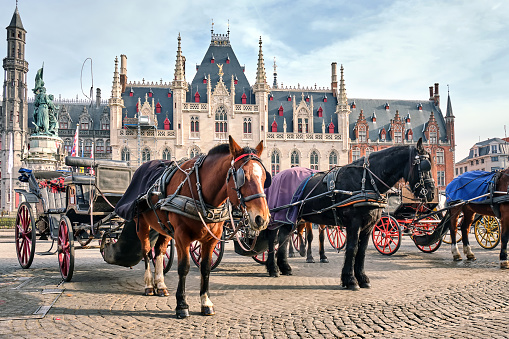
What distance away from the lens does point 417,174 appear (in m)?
6.28

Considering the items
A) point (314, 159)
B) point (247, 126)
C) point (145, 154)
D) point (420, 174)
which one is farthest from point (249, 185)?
point (314, 159)

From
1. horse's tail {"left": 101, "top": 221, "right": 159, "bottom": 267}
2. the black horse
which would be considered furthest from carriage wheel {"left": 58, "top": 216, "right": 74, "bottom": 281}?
the black horse

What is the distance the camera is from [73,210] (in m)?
7.50

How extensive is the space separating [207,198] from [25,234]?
17.4 ft

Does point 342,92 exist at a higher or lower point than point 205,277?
higher

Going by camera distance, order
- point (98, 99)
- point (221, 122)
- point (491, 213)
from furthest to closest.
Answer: point (98, 99) < point (221, 122) < point (491, 213)

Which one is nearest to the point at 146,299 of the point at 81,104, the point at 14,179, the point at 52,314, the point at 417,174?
the point at 52,314

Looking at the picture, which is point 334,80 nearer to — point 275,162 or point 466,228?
point 275,162

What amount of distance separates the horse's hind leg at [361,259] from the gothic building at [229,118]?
3338 cm

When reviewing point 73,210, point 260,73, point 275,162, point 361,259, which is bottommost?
point 361,259

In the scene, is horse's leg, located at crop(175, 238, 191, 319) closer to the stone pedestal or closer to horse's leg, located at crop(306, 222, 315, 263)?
horse's leg, located at crop(306, 222, 315, 263)

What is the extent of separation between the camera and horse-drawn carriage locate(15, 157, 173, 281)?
6.78 metres

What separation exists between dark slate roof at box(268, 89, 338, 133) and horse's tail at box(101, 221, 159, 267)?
38.6m

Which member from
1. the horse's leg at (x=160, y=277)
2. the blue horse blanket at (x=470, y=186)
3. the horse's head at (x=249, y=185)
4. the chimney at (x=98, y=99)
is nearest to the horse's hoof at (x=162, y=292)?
the horse's leg at (x=160, y=277)
